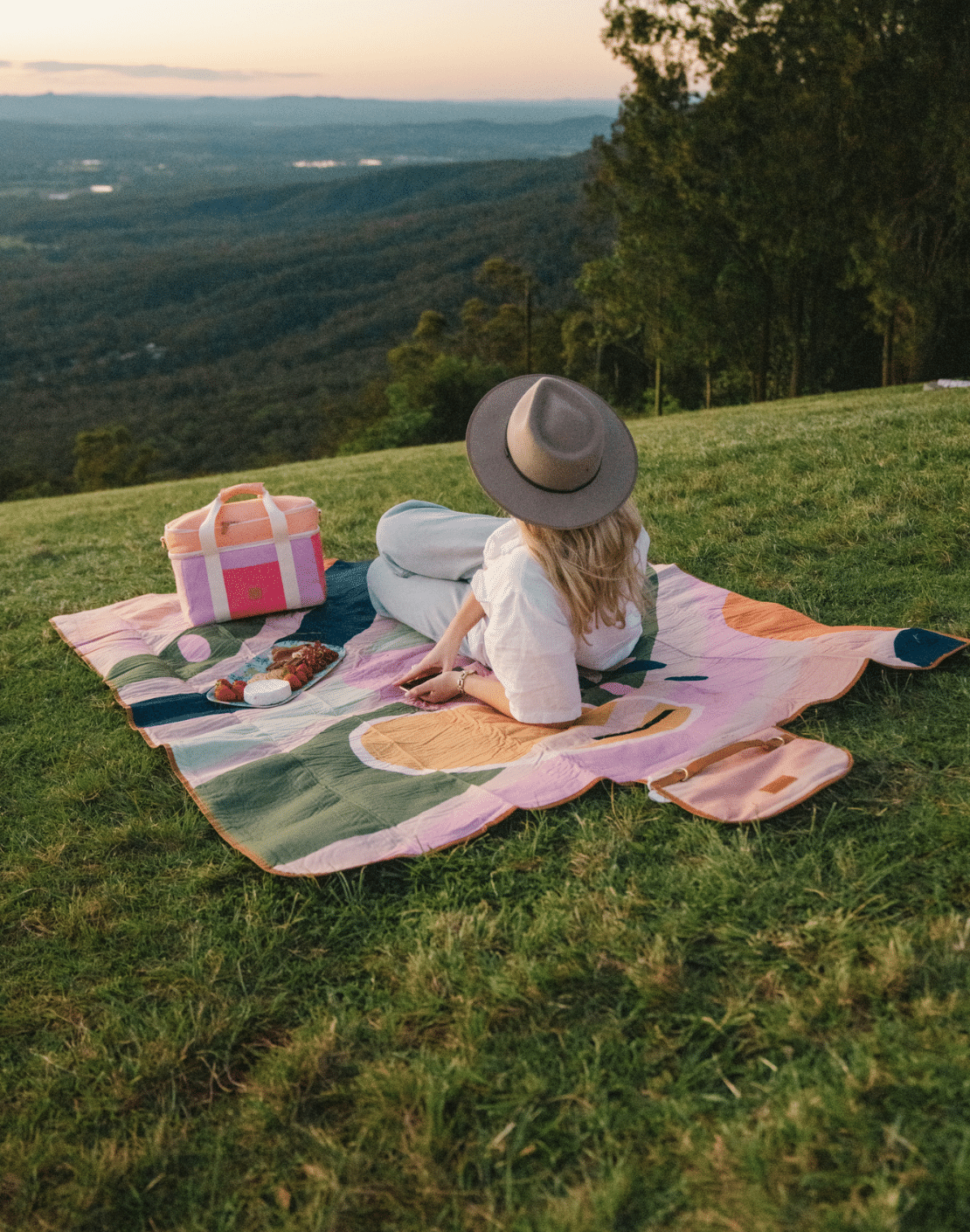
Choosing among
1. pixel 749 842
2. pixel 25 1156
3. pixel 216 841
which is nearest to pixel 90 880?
pixel 216 841

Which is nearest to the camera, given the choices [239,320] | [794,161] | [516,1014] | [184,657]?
[516,1014]

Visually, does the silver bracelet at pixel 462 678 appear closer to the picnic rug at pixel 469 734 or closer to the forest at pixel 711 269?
the picnic rug at pixel 469 734

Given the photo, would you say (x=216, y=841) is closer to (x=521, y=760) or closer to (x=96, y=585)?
(x=521, y=760)

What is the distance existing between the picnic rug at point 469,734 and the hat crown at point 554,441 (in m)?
0.97

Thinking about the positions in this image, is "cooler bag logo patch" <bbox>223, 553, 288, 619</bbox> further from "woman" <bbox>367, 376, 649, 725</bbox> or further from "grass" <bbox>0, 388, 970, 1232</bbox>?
"woman" <bbox>367, 376, 649, 725</bbox>

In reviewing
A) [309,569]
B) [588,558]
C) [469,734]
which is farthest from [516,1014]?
[309,569]

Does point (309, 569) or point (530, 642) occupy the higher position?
point (530, 642)

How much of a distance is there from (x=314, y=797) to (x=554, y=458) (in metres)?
1.47

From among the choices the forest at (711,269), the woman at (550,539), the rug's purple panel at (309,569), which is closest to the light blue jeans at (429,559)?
the rug's purple panel at (309,569)

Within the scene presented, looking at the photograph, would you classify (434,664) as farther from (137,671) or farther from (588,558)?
(137,671)

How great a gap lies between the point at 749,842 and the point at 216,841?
174 cm

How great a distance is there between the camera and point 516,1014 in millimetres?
2078

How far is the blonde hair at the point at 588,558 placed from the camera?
3072 mm

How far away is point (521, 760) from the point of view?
10.3 feet
